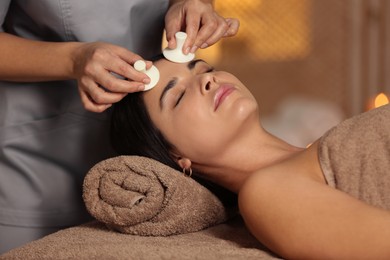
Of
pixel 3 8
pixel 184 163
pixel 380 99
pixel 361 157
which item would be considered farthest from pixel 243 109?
pixel 380 99

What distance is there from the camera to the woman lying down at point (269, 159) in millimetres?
1361

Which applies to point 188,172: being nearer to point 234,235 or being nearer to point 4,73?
point 234,235

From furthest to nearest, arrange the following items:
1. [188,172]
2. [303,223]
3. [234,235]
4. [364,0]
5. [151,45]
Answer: [364,0] → [151,45] → [188,172] → [234,235] → [303,223]

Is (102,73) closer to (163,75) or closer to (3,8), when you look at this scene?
(163,75)

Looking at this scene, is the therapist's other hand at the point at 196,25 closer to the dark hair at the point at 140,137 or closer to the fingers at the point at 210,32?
the fingers at the point at 210,32

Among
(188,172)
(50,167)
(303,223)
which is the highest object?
(303,223)

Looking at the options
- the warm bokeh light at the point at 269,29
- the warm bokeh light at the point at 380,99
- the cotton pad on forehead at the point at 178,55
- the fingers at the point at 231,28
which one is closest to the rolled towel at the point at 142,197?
the cotton pad on forehead at the point at 178,55

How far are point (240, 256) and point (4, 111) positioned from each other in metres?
0.85

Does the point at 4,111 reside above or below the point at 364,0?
below

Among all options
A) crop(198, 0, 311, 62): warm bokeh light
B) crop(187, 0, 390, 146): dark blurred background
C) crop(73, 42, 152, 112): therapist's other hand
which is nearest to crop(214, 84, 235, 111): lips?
crop(73, 42, 152, 112): therapist's other hand

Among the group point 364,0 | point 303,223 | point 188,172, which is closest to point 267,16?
point 364,0

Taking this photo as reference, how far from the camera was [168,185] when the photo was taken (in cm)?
160

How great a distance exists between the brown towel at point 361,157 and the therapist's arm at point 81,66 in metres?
0.49

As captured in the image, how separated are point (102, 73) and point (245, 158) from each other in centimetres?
48
